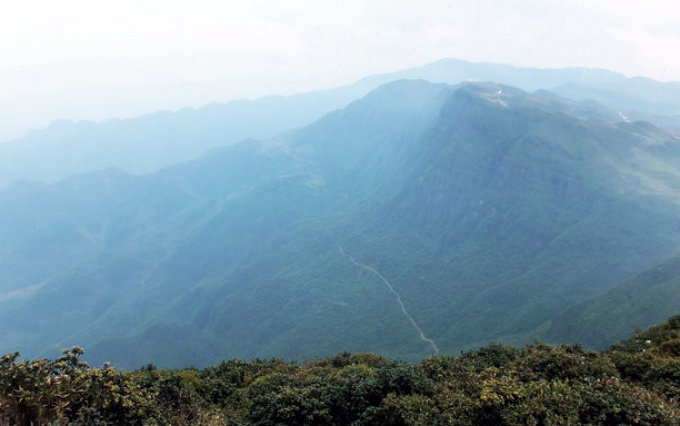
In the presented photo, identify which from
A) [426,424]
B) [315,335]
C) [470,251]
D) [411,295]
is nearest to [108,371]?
[426,424]

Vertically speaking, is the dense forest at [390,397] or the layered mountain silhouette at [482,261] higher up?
the dense forest at [390,397]

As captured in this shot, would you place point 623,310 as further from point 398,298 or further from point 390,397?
point 390,397

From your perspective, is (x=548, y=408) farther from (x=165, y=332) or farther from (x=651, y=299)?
(x=165, y=332)

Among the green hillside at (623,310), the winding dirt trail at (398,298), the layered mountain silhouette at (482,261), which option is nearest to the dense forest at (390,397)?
the green hillside at (623,310)

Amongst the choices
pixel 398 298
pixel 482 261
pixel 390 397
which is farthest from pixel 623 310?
pixel 390 397

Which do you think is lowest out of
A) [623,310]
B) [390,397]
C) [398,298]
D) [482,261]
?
[398,298]

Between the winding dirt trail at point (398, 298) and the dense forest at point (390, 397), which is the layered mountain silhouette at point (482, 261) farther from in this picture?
the dense forest at point (390, 397)

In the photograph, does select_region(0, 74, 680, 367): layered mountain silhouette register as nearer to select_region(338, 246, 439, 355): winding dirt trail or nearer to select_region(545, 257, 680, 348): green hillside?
select_region(545, 257, 680, 348): green hillside

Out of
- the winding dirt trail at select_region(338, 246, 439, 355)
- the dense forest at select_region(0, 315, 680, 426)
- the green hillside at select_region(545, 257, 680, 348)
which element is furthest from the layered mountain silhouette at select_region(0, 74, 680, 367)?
the dense forest at select_region(0, 315, 680, 426)

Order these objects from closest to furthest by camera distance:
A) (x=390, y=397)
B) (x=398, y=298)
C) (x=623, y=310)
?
(x=390, y=397) → (x=623, y=310) → (x=398, y=298)
